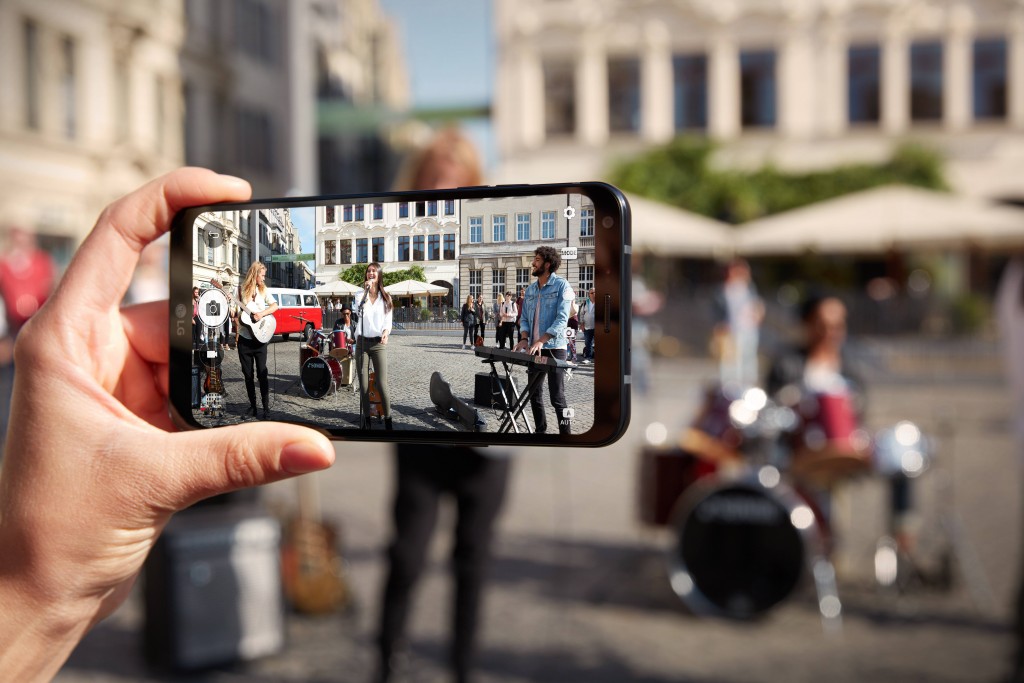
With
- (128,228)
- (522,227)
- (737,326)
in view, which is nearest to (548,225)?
(522,227)

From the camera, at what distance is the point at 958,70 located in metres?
19.4

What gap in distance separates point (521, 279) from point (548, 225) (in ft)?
0.24

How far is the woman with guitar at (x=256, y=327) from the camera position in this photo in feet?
3.96

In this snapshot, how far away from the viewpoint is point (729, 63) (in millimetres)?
20219

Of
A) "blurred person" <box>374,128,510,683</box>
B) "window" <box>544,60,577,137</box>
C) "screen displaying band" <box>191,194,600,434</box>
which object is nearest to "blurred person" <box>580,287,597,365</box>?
"screen displaying band" <box>191,194,600,434</box>

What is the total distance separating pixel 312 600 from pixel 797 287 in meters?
16.3

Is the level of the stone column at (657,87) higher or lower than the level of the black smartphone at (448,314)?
higher

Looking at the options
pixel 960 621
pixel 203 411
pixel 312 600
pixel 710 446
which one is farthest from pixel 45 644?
pixel 960 621

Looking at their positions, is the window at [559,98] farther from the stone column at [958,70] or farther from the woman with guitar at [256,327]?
the woman with guitar at [256,327]

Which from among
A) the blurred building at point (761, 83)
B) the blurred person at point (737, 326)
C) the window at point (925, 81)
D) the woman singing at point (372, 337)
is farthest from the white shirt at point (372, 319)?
the window at point (925, 81)

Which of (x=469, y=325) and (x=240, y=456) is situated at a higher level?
(x=469, y=325)

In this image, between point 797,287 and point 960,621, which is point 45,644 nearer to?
point 960,621

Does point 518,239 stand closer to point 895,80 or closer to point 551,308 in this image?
point 551,308

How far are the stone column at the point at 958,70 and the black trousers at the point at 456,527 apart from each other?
19.2 metres
